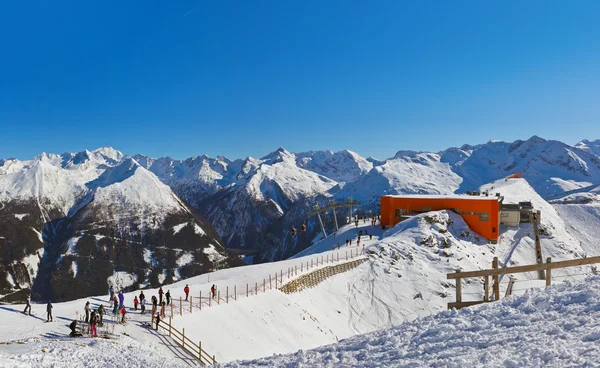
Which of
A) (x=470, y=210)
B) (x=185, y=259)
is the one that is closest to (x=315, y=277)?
(x=470, y=210)

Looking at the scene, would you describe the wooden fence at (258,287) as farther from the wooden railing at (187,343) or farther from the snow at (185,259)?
the snow at (185,259)

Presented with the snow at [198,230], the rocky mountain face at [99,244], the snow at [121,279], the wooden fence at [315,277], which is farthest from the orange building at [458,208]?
the snow at [198,230]

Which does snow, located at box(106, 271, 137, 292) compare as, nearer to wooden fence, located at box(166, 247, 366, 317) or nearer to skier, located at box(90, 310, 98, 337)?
wooden fence, located at box(166, 247, 366, 317)

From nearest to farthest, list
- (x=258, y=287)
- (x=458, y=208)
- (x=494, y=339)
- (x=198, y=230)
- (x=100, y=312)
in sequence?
1. (x=494, y=339)
2. (x=100, y=312)
3. (x=258, y=287)
4. (x=458, y=208)
5. (x=198, y=230)

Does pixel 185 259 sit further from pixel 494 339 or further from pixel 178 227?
pixel 494 339

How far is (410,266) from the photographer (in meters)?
52.3

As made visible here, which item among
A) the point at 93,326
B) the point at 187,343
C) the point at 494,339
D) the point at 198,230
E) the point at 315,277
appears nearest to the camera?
the point at 494,339

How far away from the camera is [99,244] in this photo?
15725cm

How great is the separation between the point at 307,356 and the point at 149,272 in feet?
483

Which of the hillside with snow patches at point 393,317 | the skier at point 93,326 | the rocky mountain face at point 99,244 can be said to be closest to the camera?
the hillside with snow patches at point 393,317

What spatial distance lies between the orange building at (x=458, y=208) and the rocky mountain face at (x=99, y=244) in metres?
96.7

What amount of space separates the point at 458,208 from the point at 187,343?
181 feet

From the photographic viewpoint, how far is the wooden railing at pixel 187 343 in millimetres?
25141

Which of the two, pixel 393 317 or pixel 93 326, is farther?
pixel 393 317
